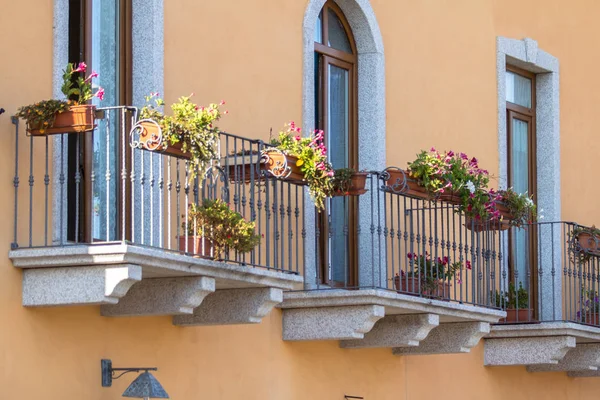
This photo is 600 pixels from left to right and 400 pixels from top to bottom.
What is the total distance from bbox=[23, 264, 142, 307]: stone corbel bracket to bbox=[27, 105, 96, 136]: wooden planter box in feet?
2.65

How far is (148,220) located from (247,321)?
3.08ft

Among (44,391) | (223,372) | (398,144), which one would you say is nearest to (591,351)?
(398,144)

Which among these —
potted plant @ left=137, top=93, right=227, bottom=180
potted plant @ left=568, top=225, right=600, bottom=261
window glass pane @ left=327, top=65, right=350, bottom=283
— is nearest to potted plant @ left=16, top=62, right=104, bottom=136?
potted plant @ left=137, top=93, right=227, bottom=180

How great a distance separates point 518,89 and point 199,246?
262 inches

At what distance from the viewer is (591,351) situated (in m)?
14.4

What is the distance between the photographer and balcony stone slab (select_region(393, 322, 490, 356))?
1241 cm

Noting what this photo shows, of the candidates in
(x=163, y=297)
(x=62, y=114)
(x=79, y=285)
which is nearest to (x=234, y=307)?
(x=163, y=297)

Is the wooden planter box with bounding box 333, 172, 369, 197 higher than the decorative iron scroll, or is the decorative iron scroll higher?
the decorative iron scroll

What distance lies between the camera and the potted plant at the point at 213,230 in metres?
9.52

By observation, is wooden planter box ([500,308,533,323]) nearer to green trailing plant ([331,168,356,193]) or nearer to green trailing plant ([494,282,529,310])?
green trailing plant ([494,282,529,310])

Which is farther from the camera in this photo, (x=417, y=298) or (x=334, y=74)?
(x=334, y=74)

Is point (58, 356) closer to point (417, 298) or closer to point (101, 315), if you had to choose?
point (101, 315)

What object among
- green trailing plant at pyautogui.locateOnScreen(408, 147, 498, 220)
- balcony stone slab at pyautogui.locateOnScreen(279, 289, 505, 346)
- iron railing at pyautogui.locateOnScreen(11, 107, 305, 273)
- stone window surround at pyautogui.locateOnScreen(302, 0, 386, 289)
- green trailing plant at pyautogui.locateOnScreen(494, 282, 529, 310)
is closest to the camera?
iron railing at pyautogui.locateOnScreen(11, 107, 305, 273)

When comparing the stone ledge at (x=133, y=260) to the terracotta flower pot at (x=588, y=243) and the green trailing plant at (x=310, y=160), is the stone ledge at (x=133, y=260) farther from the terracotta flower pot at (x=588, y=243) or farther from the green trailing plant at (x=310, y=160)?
the terracotta flower pot at (x=588, y=243)
